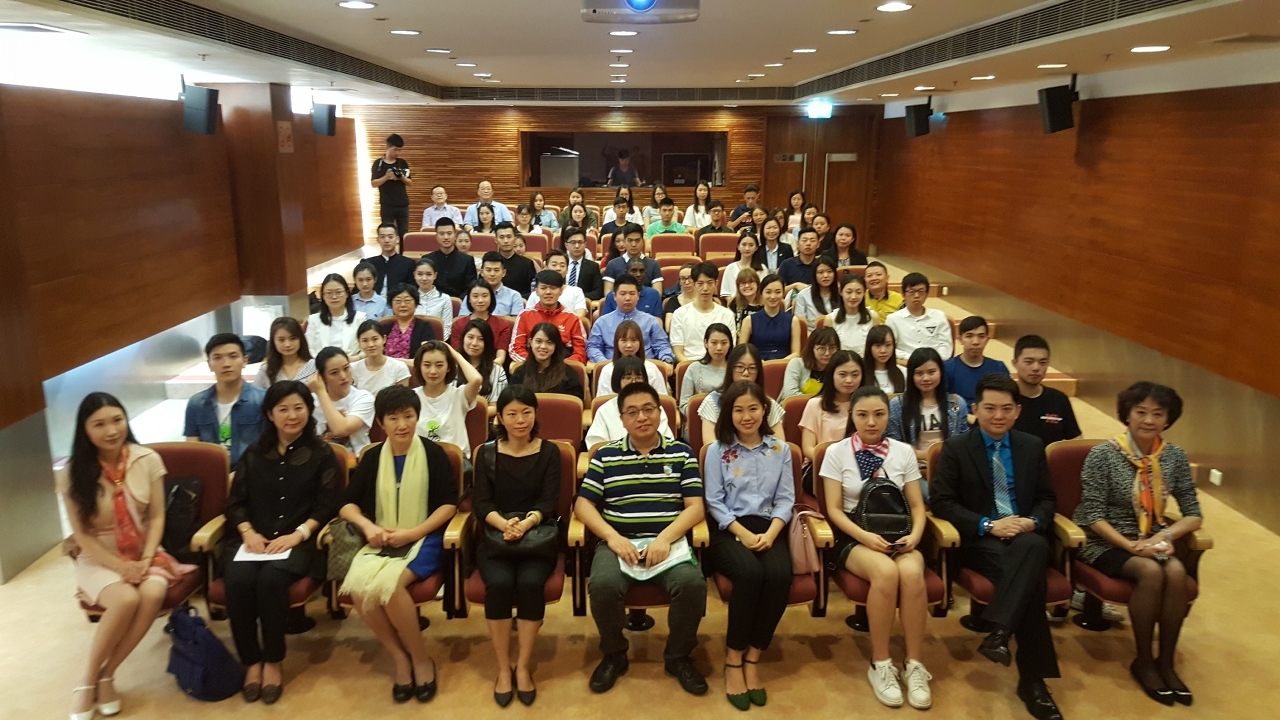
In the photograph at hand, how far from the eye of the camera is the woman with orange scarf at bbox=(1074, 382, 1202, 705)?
3.40 metres

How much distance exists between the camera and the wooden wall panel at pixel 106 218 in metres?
5.53

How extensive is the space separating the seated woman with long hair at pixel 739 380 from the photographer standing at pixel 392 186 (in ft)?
23.9

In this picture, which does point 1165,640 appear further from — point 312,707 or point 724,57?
point 724,57

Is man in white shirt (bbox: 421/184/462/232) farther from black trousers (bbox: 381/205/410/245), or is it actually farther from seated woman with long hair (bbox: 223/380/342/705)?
seated woman with long hair (bbox: 223/380/342/705)

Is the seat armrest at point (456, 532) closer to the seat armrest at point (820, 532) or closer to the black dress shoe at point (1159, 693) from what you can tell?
the seat armrest at point (820, 532)

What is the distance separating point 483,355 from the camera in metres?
4.81

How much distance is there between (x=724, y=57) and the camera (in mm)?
8477

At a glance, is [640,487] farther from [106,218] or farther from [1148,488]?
[106,218]

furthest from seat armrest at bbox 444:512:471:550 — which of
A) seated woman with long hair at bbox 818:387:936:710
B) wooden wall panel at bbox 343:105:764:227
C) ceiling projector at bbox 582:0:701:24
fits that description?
wooden wall panel at bbox 343:105:764:227

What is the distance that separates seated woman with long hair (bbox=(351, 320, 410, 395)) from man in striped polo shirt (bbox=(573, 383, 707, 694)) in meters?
1.57

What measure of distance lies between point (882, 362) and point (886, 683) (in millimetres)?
1793

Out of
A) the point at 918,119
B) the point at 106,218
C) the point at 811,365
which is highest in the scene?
the point at 918,119

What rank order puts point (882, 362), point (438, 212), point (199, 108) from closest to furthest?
point (882, 362)
point (199, 108)
point (438, 212)

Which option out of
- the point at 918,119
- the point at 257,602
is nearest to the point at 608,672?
the point at 257,602
